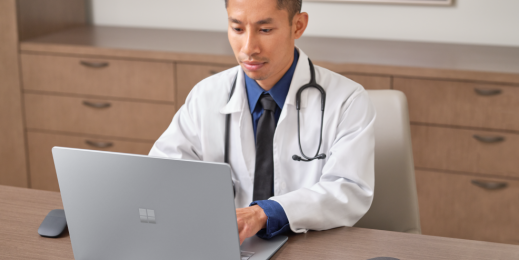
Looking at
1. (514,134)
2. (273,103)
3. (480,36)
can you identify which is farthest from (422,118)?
(273,103)

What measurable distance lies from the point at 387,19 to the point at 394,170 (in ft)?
4.67

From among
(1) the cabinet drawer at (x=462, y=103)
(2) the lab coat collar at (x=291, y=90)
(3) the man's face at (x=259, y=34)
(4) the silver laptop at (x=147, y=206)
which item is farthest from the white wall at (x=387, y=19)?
(4) the silver laptop at (x=147, y=206)

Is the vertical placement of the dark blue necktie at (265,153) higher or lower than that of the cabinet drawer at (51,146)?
higher

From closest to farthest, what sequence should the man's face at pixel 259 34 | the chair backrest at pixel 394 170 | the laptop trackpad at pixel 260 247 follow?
the laptop trackpad at pixel 260 247, the man's face at pixel 259 34, the chair backrest at pixel 394 170

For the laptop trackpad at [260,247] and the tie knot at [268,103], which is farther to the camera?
the tie knot at [268,103]

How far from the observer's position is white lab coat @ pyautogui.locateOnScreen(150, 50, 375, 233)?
3.92 ft

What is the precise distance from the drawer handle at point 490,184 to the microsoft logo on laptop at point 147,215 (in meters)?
1.70

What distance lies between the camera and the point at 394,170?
1412 millimetres

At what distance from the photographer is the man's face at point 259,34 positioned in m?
1.17

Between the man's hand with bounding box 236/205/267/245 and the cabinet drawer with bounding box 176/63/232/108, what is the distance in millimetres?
1341

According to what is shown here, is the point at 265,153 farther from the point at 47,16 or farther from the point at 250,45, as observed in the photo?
the point at 47,16

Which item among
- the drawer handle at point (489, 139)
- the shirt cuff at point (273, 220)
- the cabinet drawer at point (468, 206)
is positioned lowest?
the cabinet drawer at point (468, 206)

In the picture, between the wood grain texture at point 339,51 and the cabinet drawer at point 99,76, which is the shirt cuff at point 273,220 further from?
the cabinet drawer at point 99,76

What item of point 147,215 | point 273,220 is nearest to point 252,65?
point 273,220
